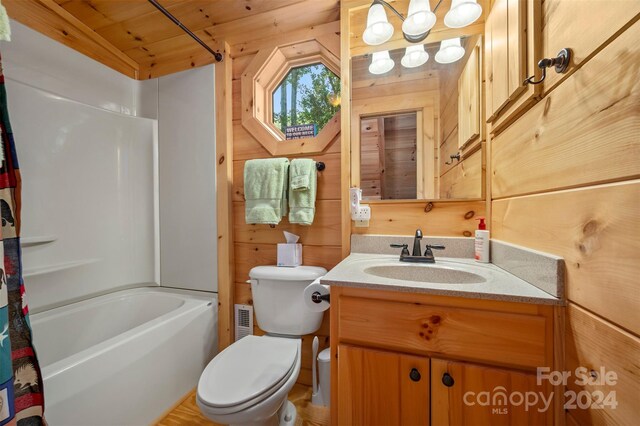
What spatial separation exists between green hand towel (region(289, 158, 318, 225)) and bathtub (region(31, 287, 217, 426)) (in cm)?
82

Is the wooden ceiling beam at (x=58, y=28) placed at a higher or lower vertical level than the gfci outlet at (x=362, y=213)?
higher

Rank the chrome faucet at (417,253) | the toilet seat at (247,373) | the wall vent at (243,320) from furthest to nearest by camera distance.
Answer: the wall vent at (243,320) → the chrome faucet at (417,253) → the toilet seat at (247,373)

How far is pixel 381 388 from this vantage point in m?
0.82

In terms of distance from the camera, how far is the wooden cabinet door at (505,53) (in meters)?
0.80

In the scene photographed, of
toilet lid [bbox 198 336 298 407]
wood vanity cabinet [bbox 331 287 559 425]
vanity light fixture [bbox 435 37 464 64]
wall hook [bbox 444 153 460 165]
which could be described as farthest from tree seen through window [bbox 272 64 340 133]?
toilet lid [bbox 198 336 298 407]

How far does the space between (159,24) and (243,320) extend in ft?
6.48

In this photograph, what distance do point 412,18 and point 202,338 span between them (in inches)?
78.8

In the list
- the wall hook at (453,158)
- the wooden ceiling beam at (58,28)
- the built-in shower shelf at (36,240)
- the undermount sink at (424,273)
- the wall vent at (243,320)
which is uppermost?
the wooden ceiling beam at (58,28)

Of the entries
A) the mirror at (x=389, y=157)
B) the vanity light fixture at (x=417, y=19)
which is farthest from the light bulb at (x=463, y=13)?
the mirror at (x=389, y=157)

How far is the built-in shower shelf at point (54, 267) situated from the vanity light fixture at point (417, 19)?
6.65ft

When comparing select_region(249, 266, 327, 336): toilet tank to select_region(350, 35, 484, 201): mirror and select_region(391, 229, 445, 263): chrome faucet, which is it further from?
select_region(350, 35, 484, 201): mirror

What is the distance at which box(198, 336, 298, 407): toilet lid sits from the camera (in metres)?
0.92

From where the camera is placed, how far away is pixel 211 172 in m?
1.68

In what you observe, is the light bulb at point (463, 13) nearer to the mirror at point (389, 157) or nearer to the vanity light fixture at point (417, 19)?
the vanity light fixture at point (417, 19)
